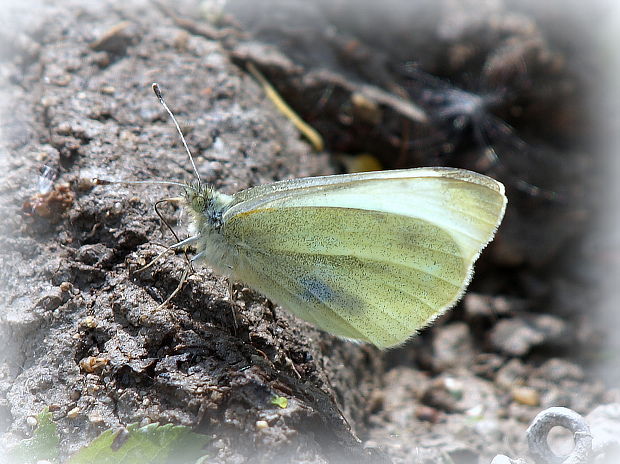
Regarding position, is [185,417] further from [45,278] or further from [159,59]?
[159,59]

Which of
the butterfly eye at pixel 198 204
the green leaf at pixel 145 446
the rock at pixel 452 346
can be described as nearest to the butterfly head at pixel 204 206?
the butterfly eye at pixel 198 204

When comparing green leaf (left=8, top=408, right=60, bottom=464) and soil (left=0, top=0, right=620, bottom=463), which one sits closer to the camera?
green leaf (left=8, top=408, right=60, bottom=464)

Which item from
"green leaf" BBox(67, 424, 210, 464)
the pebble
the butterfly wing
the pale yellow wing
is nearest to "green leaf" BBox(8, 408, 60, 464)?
"green leaf" BBox(67, 424, 210, 464)

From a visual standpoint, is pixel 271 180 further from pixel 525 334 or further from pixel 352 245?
pixel 525 334

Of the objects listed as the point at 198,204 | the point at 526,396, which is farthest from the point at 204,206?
the point at 526,396

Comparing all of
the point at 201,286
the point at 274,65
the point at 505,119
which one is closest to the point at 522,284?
the point at 505,119

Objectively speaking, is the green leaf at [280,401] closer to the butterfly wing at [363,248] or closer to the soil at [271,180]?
the soil at [271,180]

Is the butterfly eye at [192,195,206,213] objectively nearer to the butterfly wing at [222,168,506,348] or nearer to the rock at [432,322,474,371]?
the butterfly wing at [222,168,506,348]
